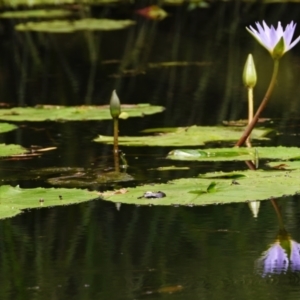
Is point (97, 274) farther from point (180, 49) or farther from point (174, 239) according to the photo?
point (180, 49)

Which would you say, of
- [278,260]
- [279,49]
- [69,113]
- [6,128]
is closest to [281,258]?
[278,260]

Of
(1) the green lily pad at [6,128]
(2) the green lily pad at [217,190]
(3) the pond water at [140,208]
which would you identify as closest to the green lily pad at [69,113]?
(3) the pond water at [140,208]

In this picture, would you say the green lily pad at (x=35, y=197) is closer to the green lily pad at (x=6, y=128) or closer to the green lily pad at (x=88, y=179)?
the green lily pad at (x=88, y=179)

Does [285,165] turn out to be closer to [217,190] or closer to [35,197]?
[217,190]

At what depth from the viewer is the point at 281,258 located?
2.66 metres

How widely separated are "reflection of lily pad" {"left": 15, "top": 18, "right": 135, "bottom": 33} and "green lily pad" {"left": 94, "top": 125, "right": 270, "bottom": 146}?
6248mm

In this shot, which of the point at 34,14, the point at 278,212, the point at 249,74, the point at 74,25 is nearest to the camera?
the point at 278,212

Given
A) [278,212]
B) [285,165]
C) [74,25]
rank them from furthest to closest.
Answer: [74,25], [285,165], [278,212]

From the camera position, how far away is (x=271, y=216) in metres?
3.11

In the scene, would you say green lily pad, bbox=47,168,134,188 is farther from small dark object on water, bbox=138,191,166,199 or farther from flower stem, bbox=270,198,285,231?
flower stem, bbox=270,198,285,231

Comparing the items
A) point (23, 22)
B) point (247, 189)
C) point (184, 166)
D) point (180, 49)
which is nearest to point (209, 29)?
point (180, 49)

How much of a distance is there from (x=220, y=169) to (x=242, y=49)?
4.94 meters

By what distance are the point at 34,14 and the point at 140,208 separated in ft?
31.3

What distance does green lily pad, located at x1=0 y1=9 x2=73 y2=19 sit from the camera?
494 inches
